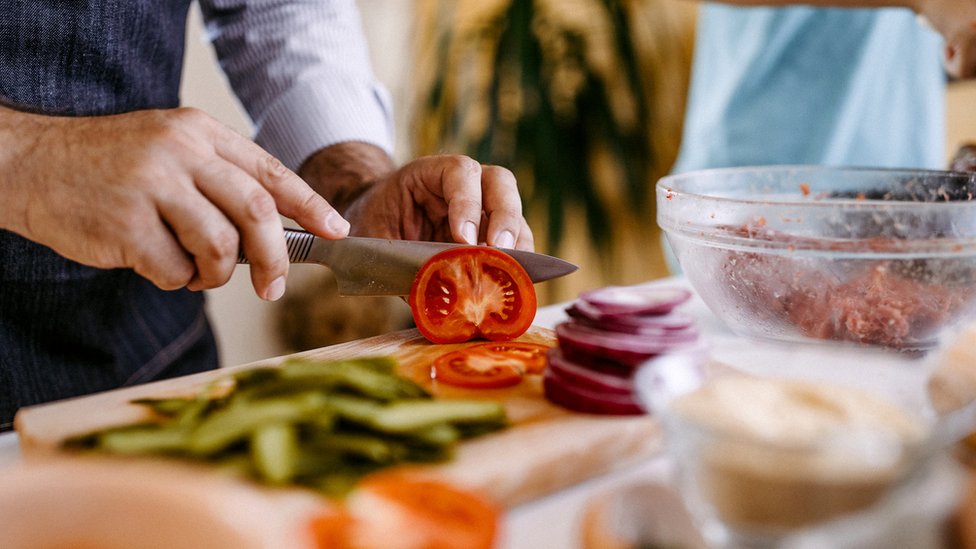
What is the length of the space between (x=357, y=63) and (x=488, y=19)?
1783mm

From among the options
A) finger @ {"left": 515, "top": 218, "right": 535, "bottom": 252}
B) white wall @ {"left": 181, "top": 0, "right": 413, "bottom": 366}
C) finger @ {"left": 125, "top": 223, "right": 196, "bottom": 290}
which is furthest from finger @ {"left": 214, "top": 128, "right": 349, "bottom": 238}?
white wall @ {"left": 181, "top": 0, "right": 413, "bottom": 366}

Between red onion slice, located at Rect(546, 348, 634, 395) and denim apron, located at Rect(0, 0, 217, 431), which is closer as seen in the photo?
red onion slice, located at Rect(546, 348, 634, 395)

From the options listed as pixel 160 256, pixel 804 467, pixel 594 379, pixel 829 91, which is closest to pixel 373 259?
pixel 160 256

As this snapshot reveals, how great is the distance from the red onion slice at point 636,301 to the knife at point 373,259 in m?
0.30

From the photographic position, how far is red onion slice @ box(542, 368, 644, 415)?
90 cm

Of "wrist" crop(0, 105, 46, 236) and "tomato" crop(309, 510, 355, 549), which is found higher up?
"wrist" crop(0, 105, 46, 236)

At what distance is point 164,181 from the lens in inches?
36.9

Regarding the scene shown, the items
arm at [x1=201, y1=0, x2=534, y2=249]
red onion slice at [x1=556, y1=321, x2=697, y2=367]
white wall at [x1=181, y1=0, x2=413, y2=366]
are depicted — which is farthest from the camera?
white wall at [x1=181, y1=0, x2=413, y2=366]

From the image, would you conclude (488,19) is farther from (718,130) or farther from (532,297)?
(532,297)

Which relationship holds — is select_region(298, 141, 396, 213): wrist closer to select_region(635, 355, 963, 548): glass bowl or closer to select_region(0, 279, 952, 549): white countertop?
select_region(0, 279, 952, 549): white countertop

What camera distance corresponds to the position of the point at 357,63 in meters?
1.77

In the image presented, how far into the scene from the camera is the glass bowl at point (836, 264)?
3.51ft

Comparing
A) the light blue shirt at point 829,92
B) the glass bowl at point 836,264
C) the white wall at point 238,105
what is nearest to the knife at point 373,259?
the glass bowl at point 836,264

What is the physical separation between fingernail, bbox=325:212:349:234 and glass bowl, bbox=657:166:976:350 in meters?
0.50
